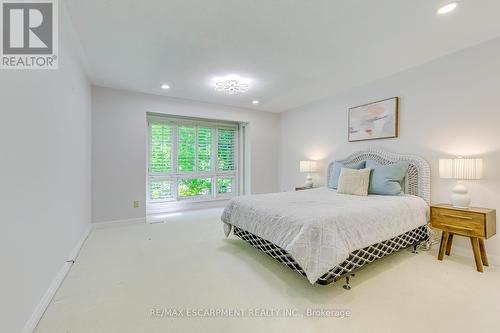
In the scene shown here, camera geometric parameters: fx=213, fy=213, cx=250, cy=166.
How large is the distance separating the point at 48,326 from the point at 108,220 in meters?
2.55

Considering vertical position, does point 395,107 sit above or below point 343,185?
above

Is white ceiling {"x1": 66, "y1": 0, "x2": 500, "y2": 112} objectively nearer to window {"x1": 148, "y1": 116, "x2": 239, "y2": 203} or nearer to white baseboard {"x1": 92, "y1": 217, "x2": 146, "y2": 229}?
window {"x1": 148, "y1": 116, "x2": 239, "y2": 203}

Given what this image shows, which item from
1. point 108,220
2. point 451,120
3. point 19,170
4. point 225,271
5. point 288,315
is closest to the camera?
point 19,170

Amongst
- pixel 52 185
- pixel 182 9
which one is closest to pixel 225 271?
pixel 52 185

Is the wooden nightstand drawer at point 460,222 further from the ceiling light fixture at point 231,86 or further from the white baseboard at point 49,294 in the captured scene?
the white baseboard at point 49,294

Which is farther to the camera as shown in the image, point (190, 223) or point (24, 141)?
point (190, 223)

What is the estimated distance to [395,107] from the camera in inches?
125

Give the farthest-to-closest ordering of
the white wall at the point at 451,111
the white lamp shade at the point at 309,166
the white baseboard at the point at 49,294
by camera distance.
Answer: the white lamp shade at the point at 309,166 < the white wall at the point at 451,111 < the white baseboard at the point at 49,294

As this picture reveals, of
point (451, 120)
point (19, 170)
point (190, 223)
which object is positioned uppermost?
point (451, 120)

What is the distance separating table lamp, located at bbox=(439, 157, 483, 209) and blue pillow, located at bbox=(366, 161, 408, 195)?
483 mm

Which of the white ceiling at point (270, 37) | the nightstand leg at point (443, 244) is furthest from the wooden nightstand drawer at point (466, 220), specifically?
the white ceiling at point (270, 37)

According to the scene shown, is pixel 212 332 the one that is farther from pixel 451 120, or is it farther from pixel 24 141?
pixel 451 120

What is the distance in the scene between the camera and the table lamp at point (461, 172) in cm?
225

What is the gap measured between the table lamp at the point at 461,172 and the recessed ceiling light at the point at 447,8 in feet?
4.81
